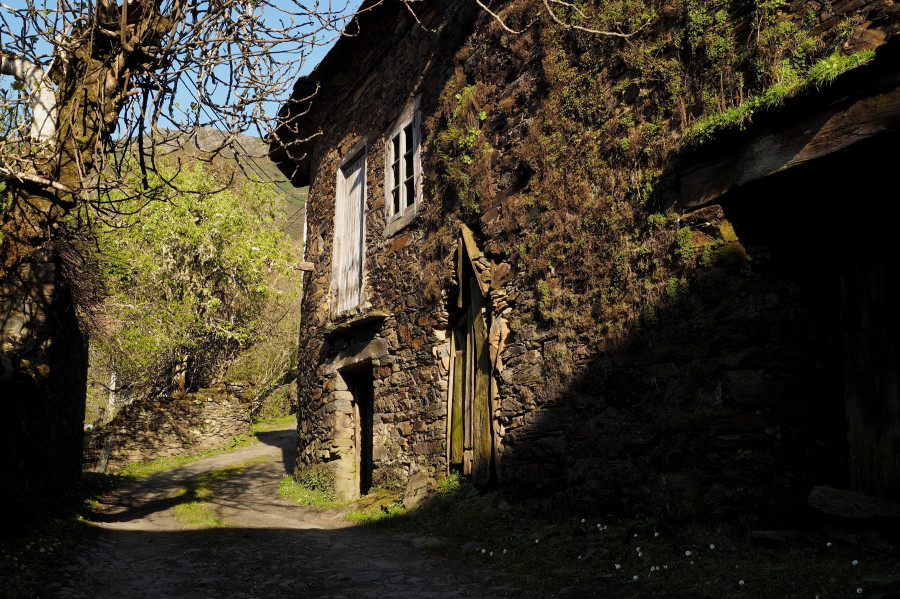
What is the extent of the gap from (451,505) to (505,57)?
458 cm

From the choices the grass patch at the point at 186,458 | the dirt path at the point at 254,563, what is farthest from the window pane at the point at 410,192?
the grass patch at the point at 186,458

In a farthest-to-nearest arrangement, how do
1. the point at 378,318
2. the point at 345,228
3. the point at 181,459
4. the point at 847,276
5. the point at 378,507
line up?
the point at 181,459
the point at 345,228
the point at 378,318
the point at 378,507
the point at 847,276

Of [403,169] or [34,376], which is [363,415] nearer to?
[403,169]

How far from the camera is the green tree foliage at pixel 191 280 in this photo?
15742 mm

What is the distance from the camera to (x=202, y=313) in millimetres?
17797

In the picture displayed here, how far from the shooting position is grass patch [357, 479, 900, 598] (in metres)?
3.27

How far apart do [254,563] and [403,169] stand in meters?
5.54

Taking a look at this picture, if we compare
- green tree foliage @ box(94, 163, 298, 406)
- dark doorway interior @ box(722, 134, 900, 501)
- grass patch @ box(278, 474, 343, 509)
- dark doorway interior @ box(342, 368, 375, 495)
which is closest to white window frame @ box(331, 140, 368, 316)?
dark doorway interior @ box(342, 368, 375, 495)

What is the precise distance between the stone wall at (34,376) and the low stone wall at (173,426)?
839 centimetres

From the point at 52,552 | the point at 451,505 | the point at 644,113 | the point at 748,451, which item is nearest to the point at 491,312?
the point at 451,505

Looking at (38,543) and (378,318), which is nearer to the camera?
(38,543)

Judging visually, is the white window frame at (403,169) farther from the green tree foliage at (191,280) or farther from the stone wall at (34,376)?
the green tree foliage at (191,280)

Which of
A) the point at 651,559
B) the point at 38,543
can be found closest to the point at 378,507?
the point at 38,543

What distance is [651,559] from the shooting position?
4051mm
